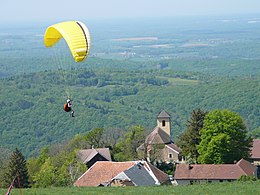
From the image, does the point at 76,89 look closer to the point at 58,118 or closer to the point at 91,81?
the point at 91,81

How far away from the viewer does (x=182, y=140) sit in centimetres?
4562

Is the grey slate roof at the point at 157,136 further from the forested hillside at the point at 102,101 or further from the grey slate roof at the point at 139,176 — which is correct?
the forested hillside at the point at 102,101

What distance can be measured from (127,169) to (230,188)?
12.1 metres

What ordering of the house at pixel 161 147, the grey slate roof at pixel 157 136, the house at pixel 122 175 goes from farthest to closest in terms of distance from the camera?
the grey slate roof at pixel 157 136 < the house at pixel 161 147 < the house at pixel 122 175

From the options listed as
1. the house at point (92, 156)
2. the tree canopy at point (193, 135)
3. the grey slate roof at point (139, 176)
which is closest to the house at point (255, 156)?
the tree canopy at point (193, 135)

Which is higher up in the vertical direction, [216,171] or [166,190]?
[166,190]

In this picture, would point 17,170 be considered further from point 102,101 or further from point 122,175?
point 102,101

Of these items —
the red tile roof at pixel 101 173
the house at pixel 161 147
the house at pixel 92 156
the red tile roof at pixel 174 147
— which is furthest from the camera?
the red tile roof at pixel 174 147

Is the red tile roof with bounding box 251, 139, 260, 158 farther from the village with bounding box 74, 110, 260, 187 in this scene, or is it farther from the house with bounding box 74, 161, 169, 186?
the house with bounding box 74, 161, 169, 186

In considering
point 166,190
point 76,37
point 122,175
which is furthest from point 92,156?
point 76,37

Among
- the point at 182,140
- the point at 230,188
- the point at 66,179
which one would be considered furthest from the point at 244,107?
the point at 230,188

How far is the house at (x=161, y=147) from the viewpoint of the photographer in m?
47.5

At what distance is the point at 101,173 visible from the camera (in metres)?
36.6

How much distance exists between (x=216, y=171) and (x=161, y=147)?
387 inches
